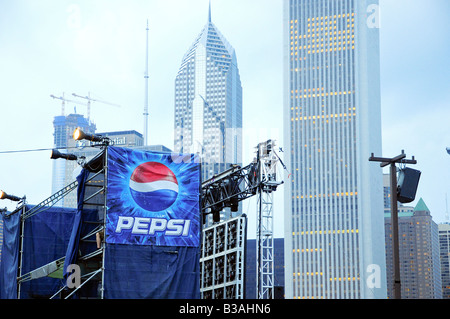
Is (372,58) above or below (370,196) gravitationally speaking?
above

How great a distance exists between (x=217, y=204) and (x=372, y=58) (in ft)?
388

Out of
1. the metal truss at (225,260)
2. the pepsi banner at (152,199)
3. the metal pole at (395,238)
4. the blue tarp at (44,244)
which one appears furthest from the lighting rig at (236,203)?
the metal pole at (395,238)

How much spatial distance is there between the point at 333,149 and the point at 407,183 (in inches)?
5102

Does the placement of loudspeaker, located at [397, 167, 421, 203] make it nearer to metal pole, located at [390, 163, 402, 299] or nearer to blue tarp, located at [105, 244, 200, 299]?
metal pole, located at [390, 163, 402, 299]

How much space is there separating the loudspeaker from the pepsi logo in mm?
12577

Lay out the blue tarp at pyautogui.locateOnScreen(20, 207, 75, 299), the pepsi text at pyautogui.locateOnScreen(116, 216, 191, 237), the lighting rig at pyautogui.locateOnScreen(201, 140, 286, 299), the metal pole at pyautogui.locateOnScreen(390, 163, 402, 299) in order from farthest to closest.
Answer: the blue tarp at pyautogui.locateOnScreen(20, 207, 75, 299)
the lighting rig at pyautogui.locateOnScreen(201, 140, 286, 299)
the pepsi text at pyautogui.locateOnScreen(116, 216, 191, 237)
the metal pole at pyautogui.locateOnScreen(390, 163, 402, 299)

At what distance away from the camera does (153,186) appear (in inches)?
1200

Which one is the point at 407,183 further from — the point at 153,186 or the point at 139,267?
the point at 139,267

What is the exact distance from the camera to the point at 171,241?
30.2m

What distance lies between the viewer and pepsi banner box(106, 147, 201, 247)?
29.5 m

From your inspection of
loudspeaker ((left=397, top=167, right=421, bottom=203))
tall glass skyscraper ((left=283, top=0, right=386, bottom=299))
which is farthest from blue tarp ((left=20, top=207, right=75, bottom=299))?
tall glass skyscraper ((left=283, top=0, right=386, bottom=299))
